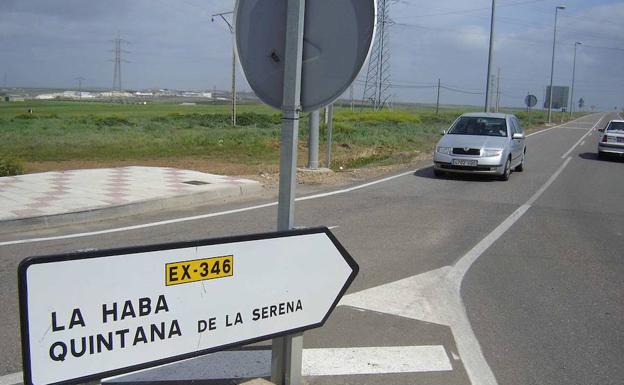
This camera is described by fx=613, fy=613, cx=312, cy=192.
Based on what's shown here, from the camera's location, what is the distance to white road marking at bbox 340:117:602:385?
4430mm

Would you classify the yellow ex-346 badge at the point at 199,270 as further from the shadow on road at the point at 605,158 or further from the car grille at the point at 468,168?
the shadow on road at the point at 605,158

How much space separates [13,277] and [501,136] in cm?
1303

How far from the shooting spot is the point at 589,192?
14.4 m

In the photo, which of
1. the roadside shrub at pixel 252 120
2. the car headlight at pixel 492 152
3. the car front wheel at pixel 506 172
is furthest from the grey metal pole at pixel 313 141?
the roadside shrub at pixel 252 120

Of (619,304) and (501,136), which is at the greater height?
(501,136)

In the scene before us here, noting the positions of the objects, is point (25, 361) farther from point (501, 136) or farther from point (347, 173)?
point (501, 136)

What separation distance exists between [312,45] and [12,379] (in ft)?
9.24

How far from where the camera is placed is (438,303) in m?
5.69

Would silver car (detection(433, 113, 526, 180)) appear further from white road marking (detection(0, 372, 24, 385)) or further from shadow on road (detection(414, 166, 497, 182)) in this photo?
white road marking (detection(0, 372, 24, 385))

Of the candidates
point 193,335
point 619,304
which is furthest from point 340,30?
point 619,304

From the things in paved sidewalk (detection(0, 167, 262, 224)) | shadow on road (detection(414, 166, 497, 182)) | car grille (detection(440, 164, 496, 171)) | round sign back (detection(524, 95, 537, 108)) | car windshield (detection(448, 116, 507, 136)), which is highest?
round sign back (detection(524, 95, 537, 108))

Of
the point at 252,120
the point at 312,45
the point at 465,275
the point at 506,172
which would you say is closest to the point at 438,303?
the point at 465,275

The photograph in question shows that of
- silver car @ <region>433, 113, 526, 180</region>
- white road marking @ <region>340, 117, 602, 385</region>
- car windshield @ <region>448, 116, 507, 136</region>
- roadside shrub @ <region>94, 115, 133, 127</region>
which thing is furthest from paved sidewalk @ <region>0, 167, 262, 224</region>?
roadside shrub @ <region>94, 115, 133, 127</region>

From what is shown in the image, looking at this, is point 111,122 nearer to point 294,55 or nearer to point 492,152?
point 492,152
